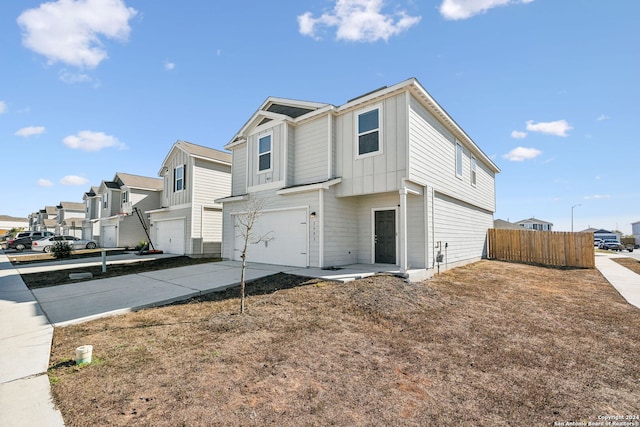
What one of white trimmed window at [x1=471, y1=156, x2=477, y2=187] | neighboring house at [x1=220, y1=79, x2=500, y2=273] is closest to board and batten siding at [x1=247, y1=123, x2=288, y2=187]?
neighboring house at [x1=220, y1=79, x2=500, y2=273]

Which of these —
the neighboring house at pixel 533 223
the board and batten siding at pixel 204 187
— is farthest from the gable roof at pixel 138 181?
the neighboring house at pixel 533 223

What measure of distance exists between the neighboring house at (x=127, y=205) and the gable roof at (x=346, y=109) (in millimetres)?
13484

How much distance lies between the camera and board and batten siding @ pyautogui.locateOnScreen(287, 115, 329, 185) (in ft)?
35.3

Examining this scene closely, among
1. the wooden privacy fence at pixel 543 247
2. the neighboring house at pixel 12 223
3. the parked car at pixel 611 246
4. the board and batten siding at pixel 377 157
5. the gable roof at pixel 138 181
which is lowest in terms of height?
the parked car at pixel 611 246

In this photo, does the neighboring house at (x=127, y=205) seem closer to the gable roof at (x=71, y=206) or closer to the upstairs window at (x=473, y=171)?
the gable roof at (x=71, y=206)

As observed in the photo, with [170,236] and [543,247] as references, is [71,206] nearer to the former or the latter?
[170,236]

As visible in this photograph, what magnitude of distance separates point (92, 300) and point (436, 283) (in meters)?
9.08

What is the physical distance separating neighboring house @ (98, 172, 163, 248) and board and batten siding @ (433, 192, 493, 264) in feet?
75.2

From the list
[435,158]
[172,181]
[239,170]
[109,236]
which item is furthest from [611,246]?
[109,236]

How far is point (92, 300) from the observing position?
6840 mm

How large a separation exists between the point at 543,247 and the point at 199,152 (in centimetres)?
2022

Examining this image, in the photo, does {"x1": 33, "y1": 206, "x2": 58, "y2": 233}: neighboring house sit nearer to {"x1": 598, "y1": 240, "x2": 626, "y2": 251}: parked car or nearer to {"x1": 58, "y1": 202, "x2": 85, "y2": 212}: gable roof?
{"x1": 58, "y1": 202, "x2": 85, "y2": 212}: gable roof

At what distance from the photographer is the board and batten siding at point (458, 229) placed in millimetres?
10680

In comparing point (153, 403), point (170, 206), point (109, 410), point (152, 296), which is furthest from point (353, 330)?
point (170, 206)
